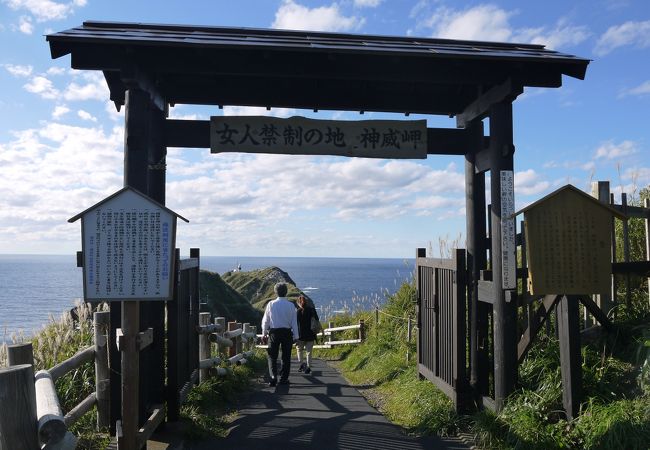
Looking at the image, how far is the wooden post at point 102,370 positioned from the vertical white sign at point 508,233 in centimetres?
432

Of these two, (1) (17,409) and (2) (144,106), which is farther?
(2) (144,106)

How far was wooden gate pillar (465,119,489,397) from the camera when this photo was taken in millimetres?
6546

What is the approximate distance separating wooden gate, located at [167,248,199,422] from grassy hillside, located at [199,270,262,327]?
13322mm

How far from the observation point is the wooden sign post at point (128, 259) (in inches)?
173

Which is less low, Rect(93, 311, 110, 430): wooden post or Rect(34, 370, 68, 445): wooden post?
Rect(34, 370, 68, 445): wooden post

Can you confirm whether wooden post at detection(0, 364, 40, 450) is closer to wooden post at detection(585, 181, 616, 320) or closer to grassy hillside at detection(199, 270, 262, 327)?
wooden post at detection(585, 181, 616, 320)

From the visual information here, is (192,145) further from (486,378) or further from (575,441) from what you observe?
(575,441)

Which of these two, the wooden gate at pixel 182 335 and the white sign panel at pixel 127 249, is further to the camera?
the wooden gate at pixel 182 335

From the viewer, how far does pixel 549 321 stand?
668 centimetres

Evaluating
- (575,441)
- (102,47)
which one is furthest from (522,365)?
(102,47)

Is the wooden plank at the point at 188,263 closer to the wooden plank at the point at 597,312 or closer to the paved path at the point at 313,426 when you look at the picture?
the paved path at the point at 313,426

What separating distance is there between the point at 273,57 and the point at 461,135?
2.67 metres

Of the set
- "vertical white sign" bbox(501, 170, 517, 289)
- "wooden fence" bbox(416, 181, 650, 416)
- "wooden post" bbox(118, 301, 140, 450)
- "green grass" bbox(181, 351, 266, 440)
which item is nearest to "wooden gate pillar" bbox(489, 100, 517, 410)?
"vertical white sign" bbox(501, 170, 517, 289)

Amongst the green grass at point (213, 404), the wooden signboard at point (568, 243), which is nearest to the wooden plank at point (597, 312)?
the wooden signboard at point (568, 243)
